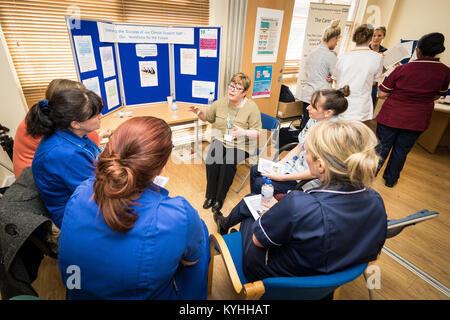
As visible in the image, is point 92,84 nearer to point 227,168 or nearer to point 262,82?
point 227,168

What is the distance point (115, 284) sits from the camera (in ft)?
2.55

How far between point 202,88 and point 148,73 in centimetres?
69

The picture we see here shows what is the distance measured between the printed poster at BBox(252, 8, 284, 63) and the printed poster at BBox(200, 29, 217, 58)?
778 millimetres

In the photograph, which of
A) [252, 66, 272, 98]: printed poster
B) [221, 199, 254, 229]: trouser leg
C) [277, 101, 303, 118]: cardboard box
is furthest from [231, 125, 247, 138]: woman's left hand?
[277, 101, 303, 118]: cardboard box

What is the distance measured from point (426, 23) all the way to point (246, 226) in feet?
17.8

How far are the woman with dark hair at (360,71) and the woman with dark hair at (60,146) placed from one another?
264 cm

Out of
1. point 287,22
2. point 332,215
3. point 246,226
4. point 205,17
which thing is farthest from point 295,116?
point 332,215

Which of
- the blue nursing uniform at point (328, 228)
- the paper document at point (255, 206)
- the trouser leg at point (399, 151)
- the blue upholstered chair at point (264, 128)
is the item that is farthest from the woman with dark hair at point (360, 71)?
the blue nursing uniform at point (328, 228)

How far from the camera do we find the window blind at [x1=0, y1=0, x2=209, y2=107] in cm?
222

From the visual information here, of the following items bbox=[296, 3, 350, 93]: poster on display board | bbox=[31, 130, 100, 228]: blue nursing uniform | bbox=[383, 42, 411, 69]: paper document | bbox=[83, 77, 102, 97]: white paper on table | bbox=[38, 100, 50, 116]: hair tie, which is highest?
bbox=[296, 3, 350, 93]: poster on display board

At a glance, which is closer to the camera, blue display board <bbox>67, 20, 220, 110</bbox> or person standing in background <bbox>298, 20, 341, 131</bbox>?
blue display board <bbox>67, 20, 220, 110</bbox>

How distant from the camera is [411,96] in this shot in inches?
101

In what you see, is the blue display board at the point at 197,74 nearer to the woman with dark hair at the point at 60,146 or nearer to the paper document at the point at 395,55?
the woman with dark hair at the point at 60,146

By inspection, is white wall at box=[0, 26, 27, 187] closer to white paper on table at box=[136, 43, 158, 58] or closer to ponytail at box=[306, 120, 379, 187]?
white paper on table at box=[136, 43, 158, 58]
